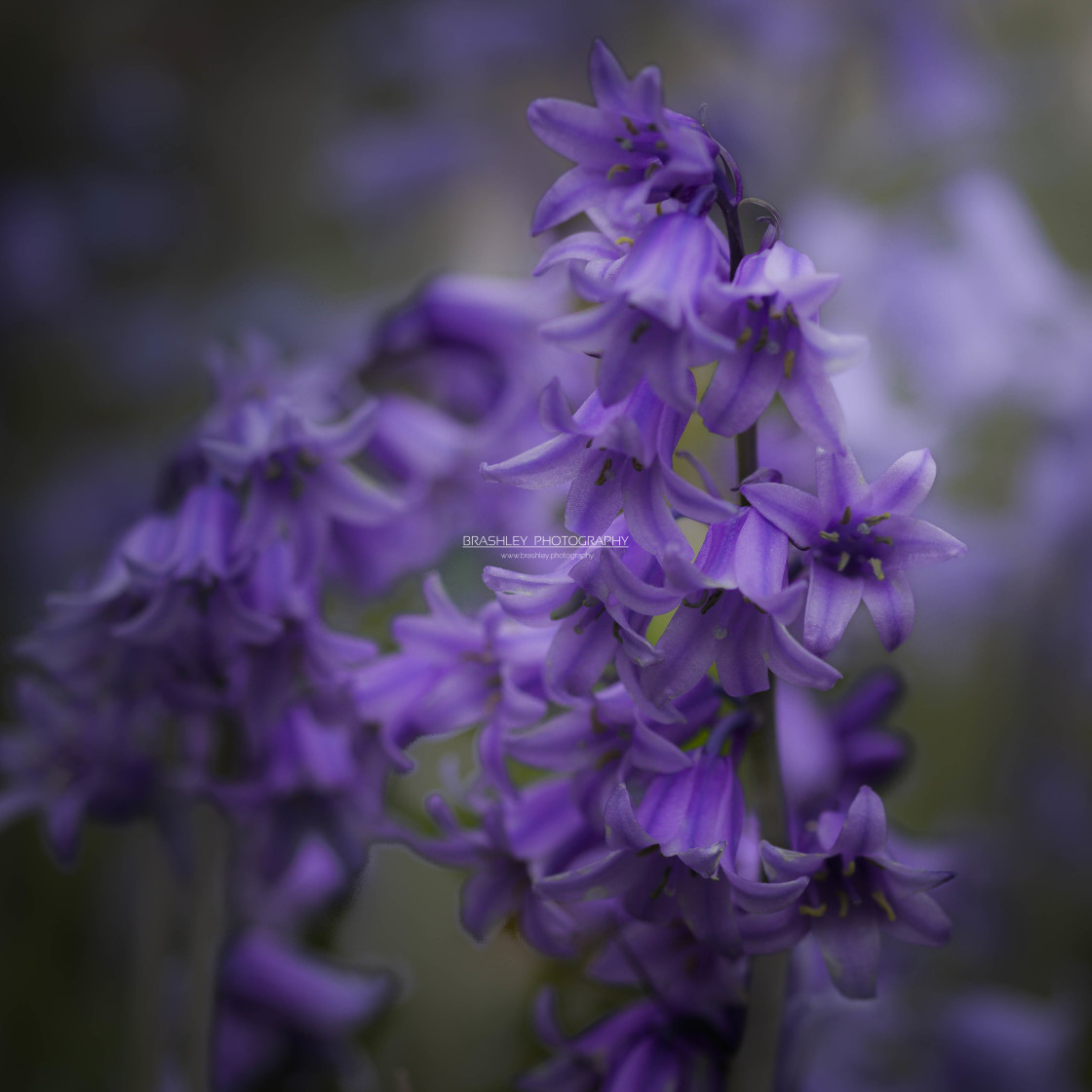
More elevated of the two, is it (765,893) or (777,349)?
(777,349)

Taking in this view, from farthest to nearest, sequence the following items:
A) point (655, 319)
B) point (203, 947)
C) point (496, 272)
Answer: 1. point (496, 272)
2. point (203, 947)
3. point (655, 319)

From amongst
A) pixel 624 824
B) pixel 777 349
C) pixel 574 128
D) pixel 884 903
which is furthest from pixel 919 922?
pixel 574 128

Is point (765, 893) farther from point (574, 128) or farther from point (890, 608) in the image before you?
point (574, 128)

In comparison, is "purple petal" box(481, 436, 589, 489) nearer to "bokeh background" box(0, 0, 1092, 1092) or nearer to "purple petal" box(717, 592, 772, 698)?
"purple petal" box(717, 592, 772, 698)

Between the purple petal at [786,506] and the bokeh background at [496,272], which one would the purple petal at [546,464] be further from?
the bokeh background at [496,272]

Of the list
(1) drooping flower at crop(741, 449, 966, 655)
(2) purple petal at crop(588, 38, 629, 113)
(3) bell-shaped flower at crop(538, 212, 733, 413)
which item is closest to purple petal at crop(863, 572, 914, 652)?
(1) drooping flower at crop(741, 449, 966, 655)

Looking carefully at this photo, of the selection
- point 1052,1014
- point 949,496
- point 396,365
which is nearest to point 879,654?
point 949,496
